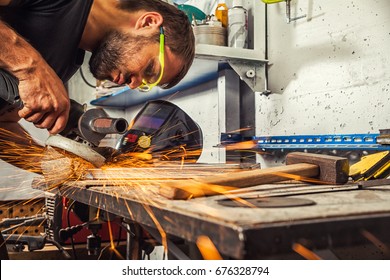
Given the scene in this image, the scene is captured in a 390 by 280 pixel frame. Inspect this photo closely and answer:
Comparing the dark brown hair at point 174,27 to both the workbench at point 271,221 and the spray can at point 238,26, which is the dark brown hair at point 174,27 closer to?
→ the spray can at point 238,26

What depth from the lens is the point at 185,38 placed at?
1797mm

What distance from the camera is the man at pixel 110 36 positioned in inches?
58.7

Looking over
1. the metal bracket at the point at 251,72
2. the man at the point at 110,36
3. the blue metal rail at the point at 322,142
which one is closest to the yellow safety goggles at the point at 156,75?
the man at the point at 110,36

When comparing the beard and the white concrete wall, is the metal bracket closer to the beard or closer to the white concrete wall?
the white concrete wall

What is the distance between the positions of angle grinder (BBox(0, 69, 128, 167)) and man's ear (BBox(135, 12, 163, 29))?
54 centimetres

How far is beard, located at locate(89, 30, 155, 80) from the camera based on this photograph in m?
1.71

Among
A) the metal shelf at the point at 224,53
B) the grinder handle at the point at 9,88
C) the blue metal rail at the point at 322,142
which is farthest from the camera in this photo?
the metal shelf at the point at 224,53

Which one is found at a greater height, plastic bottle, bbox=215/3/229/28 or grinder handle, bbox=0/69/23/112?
plastic bottle, bbox=215/3/229/28

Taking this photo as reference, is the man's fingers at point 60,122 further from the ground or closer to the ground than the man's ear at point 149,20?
closer to the ground

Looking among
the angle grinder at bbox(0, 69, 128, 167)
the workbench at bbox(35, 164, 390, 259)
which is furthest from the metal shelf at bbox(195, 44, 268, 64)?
the workbench at bbox(35, 164, 390, 259)

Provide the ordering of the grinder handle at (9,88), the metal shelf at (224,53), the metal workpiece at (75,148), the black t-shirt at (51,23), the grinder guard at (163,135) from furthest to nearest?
the metal shelf at (224,53) → the grinder guard at (163,135) → the black t-shirt at (51,23) → the metal workpiece at (75,148) → the grinder handle at (9,88)

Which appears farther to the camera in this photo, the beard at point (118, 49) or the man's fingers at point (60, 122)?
the beard at point (118, 49)

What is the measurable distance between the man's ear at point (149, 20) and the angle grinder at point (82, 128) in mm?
538

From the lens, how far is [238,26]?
2031 millimetres
